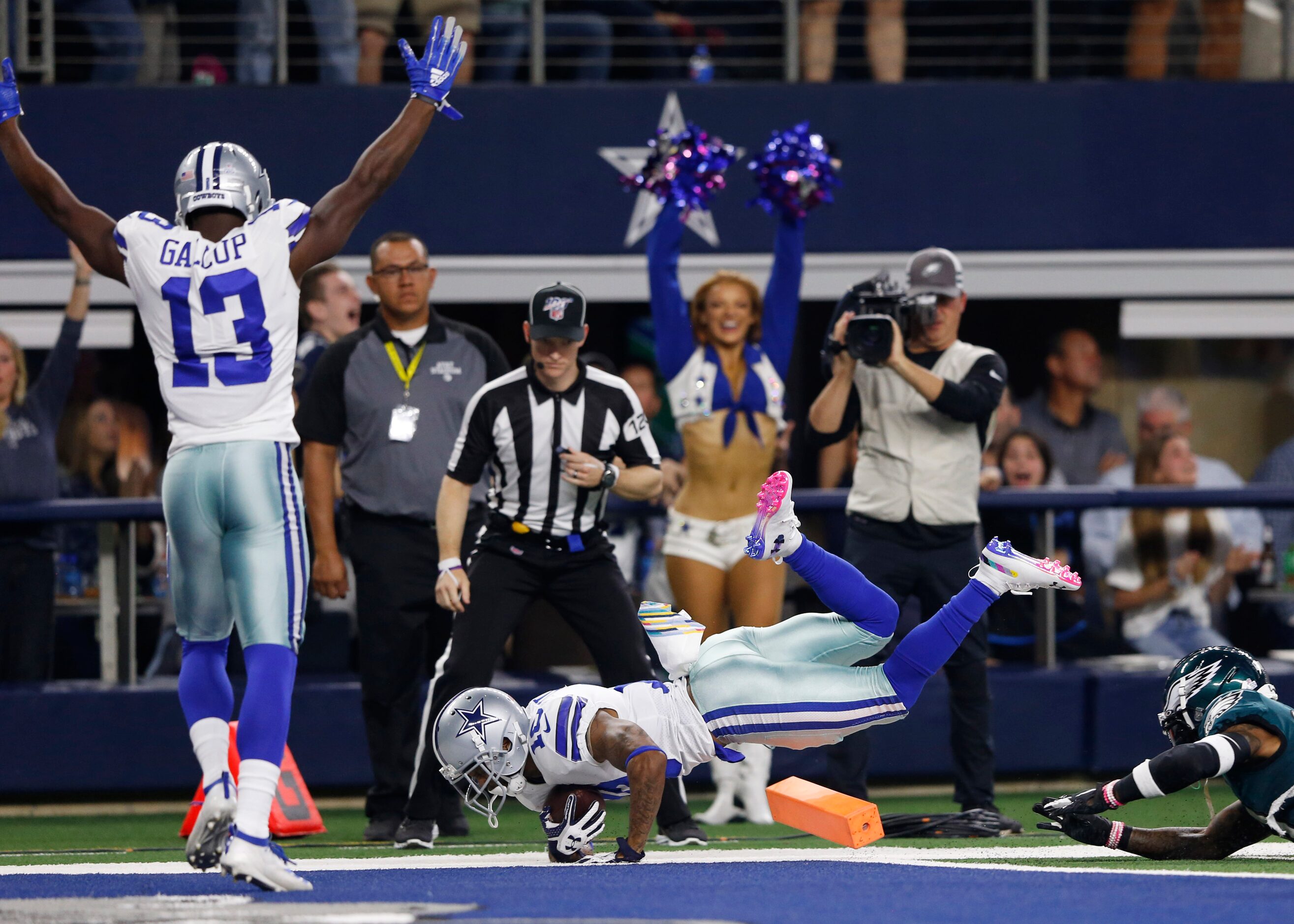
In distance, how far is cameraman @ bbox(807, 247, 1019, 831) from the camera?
621 centimetres

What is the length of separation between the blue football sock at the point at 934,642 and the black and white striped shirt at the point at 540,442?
1.46 meters

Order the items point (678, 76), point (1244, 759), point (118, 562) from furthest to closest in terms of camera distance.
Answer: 1. point (678, 76)
2. point (118, 562)
3. point (1244, 759)

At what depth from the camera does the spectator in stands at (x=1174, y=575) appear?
7.82 m

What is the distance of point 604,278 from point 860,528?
3291mm

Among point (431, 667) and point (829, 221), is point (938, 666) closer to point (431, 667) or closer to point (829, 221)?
point (431, 667)

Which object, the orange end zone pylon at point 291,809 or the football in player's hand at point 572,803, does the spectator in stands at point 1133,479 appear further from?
the orange end zone pylon at point 291,809

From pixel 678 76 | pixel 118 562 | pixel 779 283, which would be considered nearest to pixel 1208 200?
pixel 678 76

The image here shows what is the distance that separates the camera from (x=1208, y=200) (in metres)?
9.56

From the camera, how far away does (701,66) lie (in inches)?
374

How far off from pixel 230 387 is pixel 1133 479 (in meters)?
5.43

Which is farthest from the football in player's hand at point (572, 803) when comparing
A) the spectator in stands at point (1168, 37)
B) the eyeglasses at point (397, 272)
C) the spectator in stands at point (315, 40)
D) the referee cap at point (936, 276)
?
the spectator in stands at point (1168, 37)

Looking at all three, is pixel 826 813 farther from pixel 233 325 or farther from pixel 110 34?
pixel 110 34

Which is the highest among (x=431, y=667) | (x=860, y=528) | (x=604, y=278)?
(x=604, y=278)

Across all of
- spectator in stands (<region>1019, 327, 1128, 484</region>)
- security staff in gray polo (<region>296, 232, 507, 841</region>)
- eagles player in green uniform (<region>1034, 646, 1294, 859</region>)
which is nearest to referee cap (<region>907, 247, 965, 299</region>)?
security staff in gray polo (<region>296, 232, 507, 841</region>)
